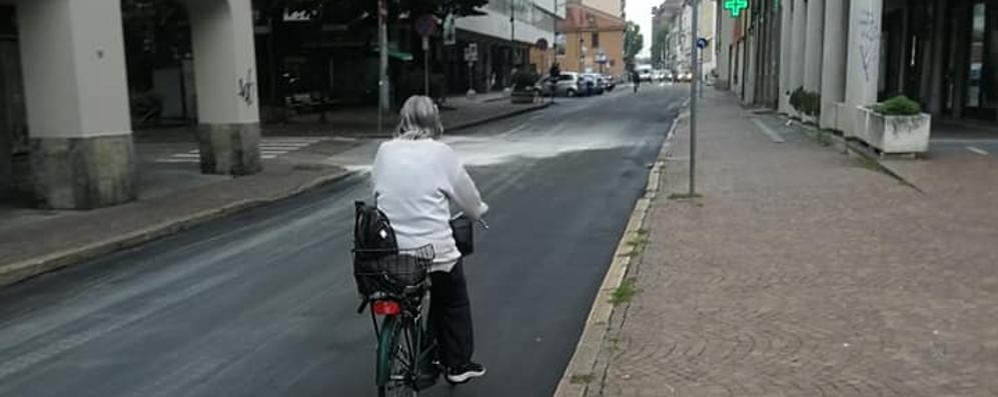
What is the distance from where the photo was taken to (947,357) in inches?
209

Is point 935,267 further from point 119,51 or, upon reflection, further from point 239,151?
point 239,151

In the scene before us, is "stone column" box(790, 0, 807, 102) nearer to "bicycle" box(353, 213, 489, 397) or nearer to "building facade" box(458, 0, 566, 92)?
"bicycle" box(353, 213, 489, 397)

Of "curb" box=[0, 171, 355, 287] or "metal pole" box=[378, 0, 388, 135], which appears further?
"metal pole" box=[378, 0, 388, 135]

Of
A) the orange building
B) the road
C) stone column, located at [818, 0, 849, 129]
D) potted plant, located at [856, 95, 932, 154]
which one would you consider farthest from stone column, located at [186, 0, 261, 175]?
the orange building

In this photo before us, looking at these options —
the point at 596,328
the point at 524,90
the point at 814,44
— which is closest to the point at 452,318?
the point at 596,328

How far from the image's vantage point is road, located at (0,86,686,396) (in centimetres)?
561

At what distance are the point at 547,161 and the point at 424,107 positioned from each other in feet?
46.0

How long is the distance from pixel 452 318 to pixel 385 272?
67 cm

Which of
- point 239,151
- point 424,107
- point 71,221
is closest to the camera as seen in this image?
point 424,107

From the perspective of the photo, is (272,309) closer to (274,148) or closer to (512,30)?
(274,148)

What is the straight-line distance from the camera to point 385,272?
173 inches

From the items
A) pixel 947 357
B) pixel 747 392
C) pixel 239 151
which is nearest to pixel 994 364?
pixel 947 357

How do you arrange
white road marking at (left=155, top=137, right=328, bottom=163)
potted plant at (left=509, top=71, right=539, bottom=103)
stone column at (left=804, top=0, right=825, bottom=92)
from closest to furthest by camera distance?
white road marking at (left=155, top=137, right=328, bottom=163) < stone column at (left=804, top=0, right=825, bottom=92) < potted plant at (left=509, top=71, right=539, bottom=103)

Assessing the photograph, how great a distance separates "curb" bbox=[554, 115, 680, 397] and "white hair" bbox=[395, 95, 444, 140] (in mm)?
1501
